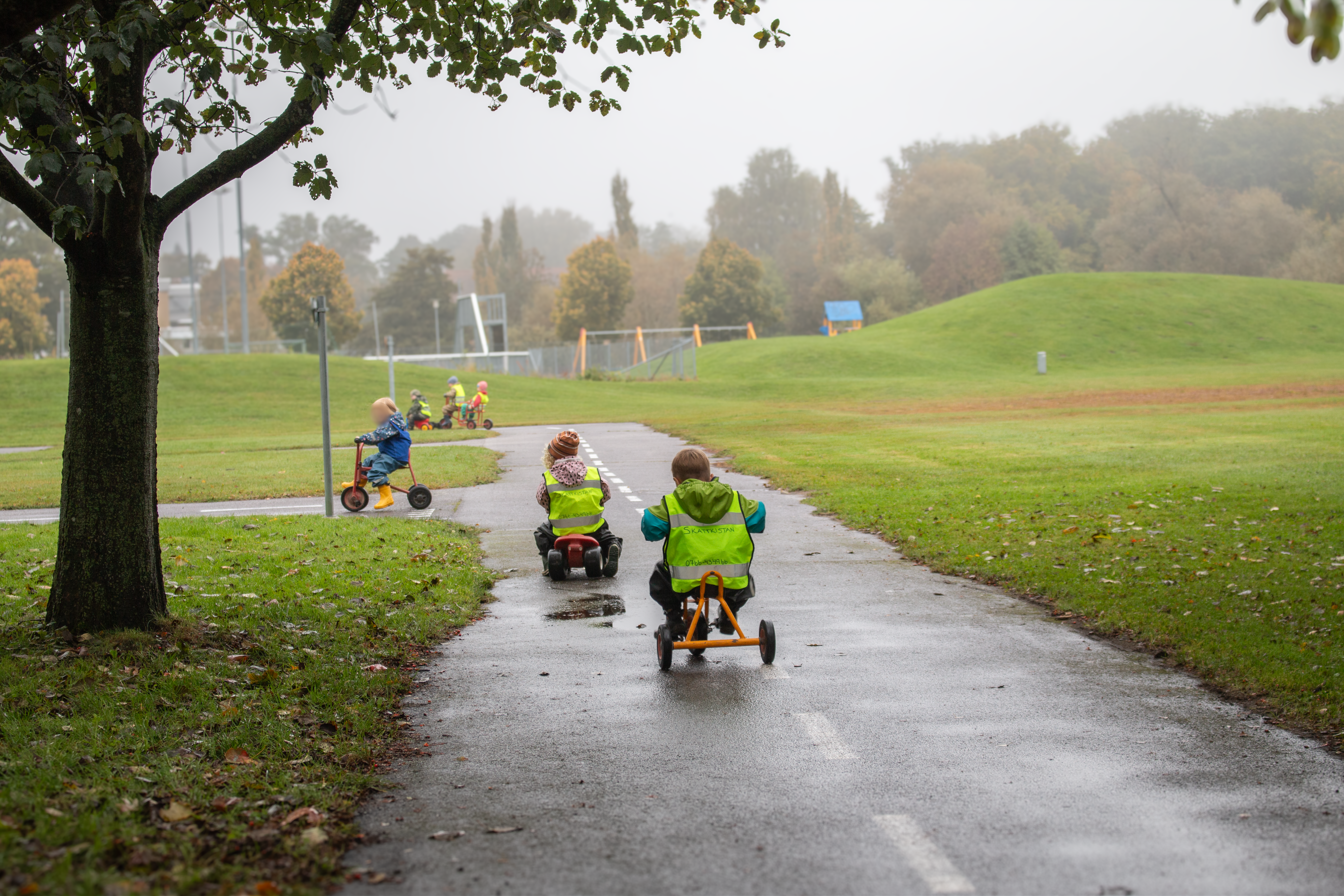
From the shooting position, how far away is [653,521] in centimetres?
653

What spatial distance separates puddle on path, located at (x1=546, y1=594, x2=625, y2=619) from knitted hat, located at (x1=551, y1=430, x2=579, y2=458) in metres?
1.20

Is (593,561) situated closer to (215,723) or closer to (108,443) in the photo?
(108,443)

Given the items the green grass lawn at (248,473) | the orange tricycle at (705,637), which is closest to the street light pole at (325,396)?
the green grass lawn at (248,473)

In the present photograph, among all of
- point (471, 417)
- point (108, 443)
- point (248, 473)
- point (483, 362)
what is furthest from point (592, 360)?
point (108, 443)

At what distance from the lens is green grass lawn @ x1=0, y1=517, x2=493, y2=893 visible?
3.63 m

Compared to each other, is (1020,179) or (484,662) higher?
(1020,179)

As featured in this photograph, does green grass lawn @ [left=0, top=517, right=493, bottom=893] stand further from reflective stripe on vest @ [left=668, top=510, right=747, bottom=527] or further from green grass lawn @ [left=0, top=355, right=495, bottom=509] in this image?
green grass lawn @ [left=0, top=355, right=495, bottom=509]

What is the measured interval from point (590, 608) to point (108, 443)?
3502mm

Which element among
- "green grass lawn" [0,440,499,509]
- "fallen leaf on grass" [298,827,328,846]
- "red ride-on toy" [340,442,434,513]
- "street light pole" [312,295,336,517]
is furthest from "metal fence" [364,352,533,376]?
"fallen leaf on grass" [298,827,328,846]

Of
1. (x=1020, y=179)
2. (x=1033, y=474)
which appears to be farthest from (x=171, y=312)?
(x=1033, y=474)

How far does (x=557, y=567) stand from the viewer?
9.42 m

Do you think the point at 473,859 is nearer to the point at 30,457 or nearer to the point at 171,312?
the point at 30,457

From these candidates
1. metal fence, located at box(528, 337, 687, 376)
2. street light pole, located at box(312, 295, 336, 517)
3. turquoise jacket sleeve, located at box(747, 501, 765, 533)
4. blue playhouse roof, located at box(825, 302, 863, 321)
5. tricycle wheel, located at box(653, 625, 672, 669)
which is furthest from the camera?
blue playhouse roof, located at box(825, 302, 863, 321)

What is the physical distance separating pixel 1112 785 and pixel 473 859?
2.52 meters
